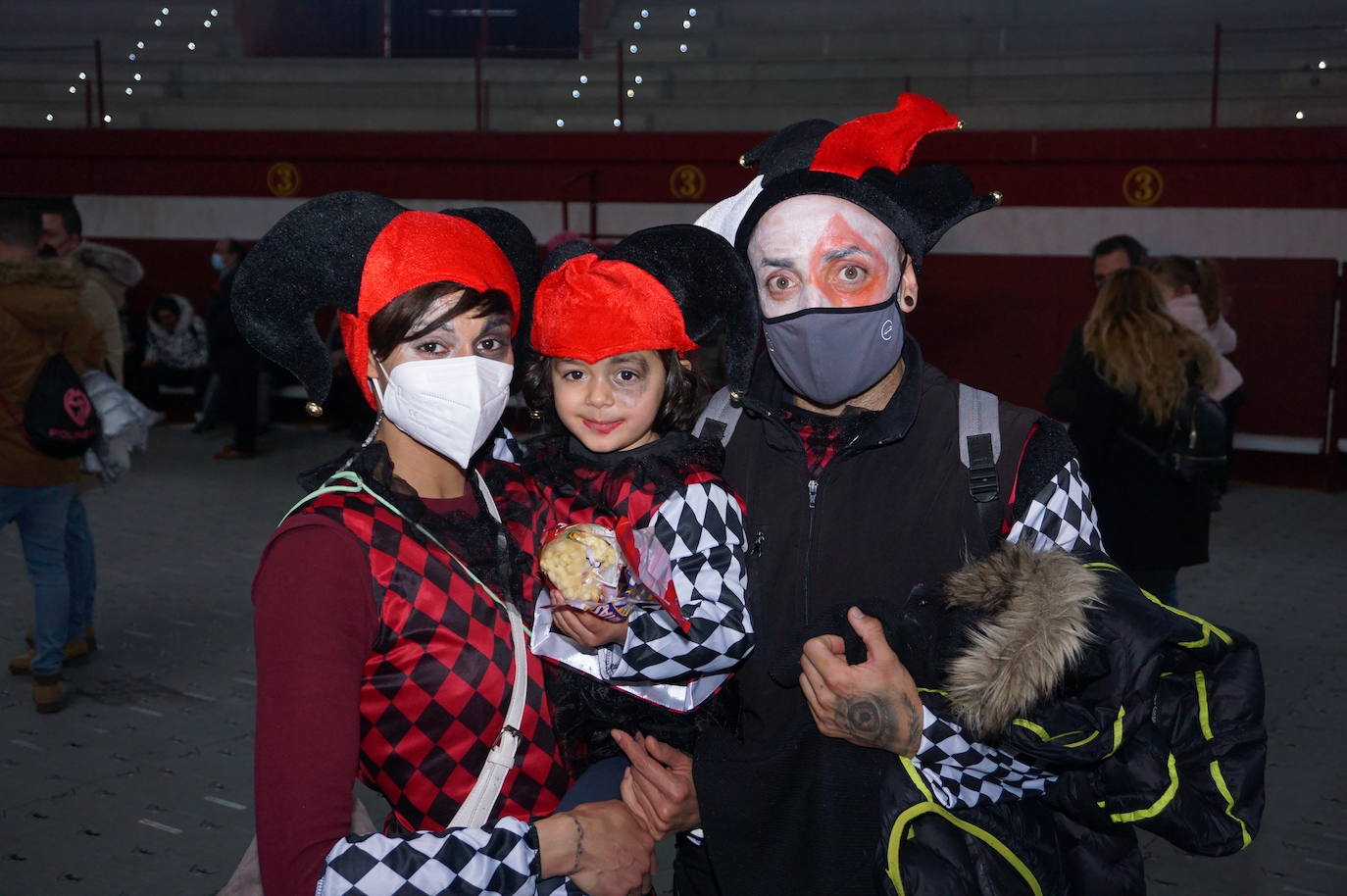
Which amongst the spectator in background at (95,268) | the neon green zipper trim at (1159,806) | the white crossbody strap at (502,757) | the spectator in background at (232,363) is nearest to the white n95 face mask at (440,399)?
the white crossbody strap at (502,757)

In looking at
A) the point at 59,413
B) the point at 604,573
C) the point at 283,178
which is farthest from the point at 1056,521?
the point at 283,178

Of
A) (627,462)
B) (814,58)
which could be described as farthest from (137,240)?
(627,462)

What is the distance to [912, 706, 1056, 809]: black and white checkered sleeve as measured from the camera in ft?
5.61

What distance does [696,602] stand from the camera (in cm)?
185

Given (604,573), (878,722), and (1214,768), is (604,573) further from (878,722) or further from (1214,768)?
(1214,768)

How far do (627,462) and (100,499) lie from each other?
677 cm

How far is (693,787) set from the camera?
1859 mm

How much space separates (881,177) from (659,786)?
102 cm

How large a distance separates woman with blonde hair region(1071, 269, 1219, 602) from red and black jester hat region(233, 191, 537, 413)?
9.58ft

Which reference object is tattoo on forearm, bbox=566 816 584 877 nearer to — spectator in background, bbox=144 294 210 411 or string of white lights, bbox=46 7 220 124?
spectator in background, bbox=144 294 210 411

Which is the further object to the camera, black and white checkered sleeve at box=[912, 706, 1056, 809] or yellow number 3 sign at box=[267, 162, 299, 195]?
yellow number 3 sign at box=[267, 162, 299, 195]

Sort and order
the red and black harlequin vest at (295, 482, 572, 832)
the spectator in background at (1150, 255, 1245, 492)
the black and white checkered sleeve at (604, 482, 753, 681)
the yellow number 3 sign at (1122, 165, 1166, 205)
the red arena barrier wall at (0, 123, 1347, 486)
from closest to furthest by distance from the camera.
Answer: the red and black harlequin vest at (295, 482, 572, 832)
the black and white checkered sleeve at (604, 482, 753, 681)
the spectator in background at (1150, 255, 1245, 492)
the red arena barrier wall at (0, 123, 1347, 486)
the yellow number 3 sign at (1122, 165, 1166, 205)

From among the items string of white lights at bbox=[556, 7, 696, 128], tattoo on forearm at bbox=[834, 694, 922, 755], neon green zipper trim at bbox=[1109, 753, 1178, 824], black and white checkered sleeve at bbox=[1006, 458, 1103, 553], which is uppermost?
string of white lights at bbox=[556, 7, 696, 128]

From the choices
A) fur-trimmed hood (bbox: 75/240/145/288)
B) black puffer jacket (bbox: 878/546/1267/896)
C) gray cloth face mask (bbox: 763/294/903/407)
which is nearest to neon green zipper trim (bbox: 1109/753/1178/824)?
black puffer jacket (bbox: 878/546/1267/896)
